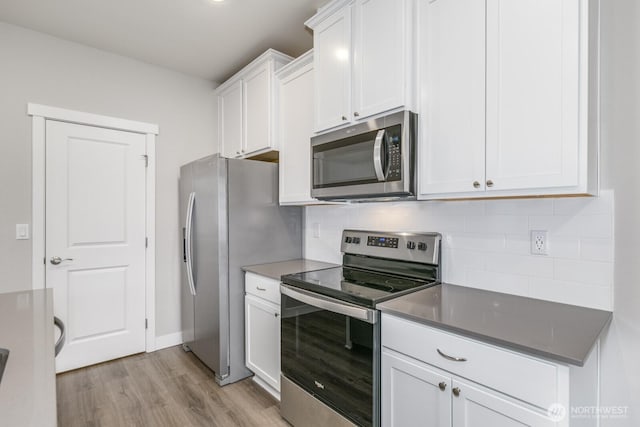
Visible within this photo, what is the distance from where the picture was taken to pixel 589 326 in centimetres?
123

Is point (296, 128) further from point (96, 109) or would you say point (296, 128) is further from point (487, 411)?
point (487, 411)

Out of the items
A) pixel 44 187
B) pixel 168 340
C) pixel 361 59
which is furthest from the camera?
pixel 168 340

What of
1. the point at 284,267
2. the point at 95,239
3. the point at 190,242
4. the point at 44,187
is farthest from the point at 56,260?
the point at 284,267

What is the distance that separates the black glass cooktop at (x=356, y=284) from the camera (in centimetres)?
162

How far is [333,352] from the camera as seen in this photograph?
1733mm

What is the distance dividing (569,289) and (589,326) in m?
0.29

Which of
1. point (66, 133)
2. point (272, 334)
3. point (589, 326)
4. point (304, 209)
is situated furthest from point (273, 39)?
point (589, 326)

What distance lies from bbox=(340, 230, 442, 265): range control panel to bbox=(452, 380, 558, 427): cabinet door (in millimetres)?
805

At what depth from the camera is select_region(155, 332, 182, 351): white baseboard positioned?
10.5 ft

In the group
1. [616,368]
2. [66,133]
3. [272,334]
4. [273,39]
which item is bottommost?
[272,334]

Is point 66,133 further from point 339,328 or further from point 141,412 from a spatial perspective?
point 339,328

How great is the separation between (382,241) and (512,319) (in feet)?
3.27

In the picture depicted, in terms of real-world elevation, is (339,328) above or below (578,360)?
below

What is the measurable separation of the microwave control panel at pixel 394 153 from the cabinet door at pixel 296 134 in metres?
0.81
